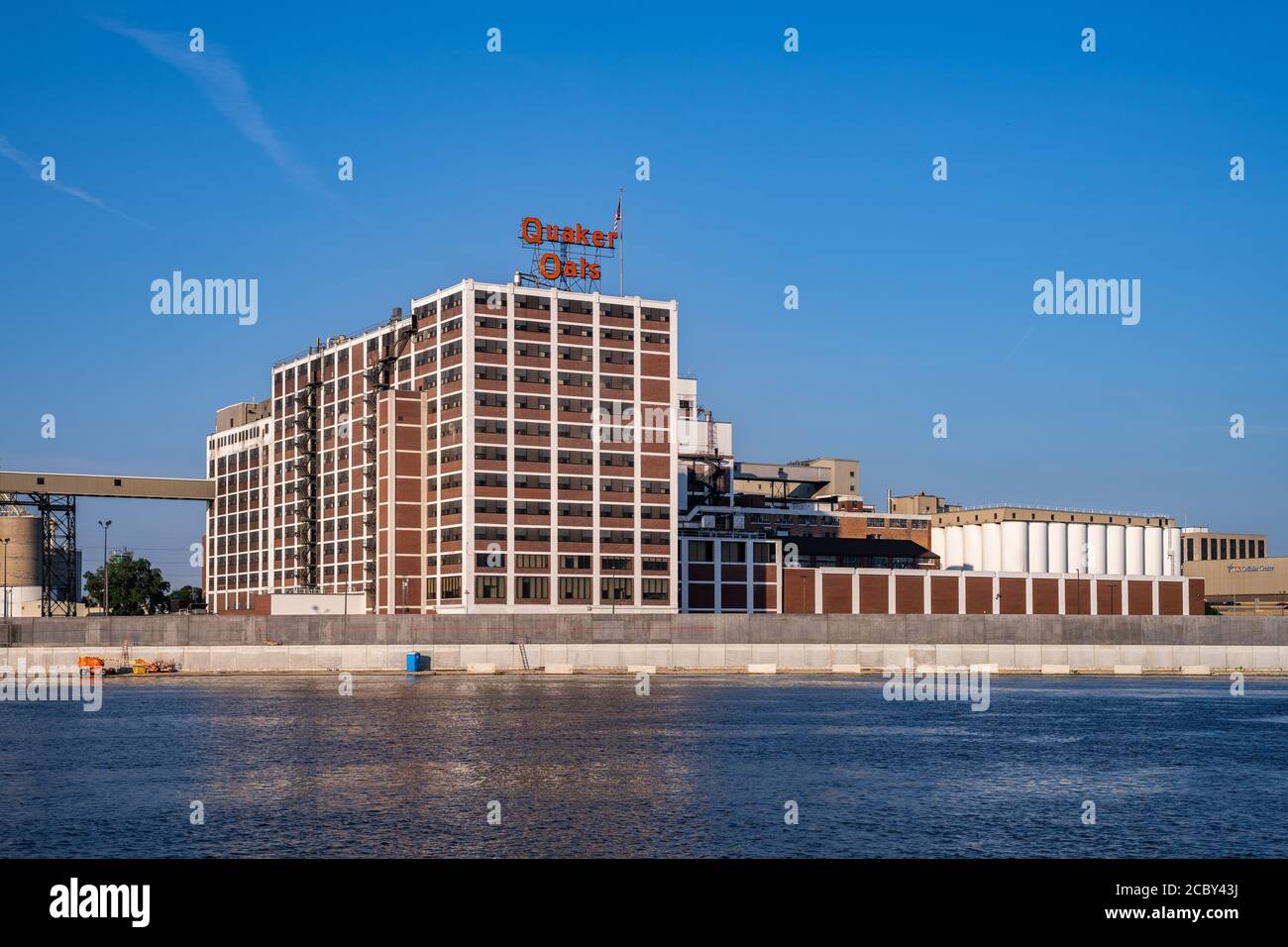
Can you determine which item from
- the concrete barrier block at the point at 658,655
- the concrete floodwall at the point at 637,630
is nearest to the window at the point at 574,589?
the concrete floodwall at the point at 637,630

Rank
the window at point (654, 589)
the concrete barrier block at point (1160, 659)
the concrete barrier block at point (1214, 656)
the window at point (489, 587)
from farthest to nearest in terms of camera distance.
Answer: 1. the window at point (654, 589)
2. the window at point (489, 587)
3. the concrete barrier block at point (1214, 656)
4. the concrete barrier block at point (1160, 659)

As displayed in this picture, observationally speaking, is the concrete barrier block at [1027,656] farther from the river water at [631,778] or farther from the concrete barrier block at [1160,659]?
the river water at [631,778]

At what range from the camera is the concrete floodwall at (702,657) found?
436ft

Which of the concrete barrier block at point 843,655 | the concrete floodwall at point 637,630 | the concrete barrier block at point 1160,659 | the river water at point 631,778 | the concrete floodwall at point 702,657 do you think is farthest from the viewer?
the concrete barrier block at point 1160,659

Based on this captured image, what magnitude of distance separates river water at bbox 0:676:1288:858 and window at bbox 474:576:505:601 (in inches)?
2340

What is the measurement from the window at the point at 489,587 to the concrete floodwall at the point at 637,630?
71.7 feet

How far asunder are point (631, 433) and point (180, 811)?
130 metres

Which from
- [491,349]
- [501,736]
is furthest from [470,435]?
[501,736]

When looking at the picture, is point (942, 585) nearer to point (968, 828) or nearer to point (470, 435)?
point (470, 435)

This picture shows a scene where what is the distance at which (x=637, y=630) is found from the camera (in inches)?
5517

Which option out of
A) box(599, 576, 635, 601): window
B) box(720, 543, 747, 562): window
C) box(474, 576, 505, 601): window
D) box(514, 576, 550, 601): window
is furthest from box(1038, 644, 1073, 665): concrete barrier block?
box(474, 576, 505, 601): window
